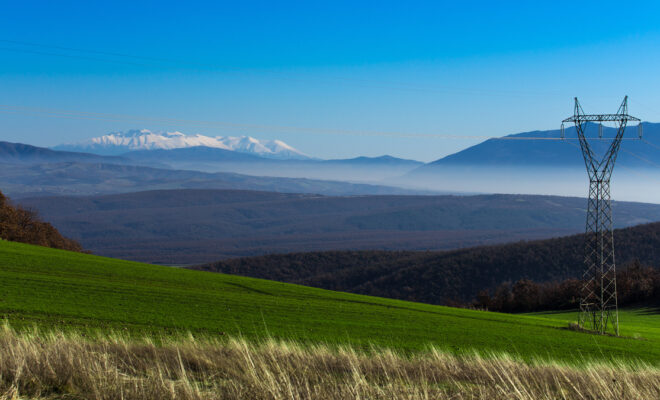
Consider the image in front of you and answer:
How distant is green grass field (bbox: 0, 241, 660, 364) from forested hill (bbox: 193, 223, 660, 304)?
5116cm

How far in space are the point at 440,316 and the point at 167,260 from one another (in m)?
137

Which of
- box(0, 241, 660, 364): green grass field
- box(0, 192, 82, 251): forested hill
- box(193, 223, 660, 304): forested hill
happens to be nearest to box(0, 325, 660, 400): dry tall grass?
box(0, 241, 660, 364): green grass field

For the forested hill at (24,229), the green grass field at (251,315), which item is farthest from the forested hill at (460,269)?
the green grass field at (251,315)

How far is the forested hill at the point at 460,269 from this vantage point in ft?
286

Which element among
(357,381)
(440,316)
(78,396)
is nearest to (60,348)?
(78,396)

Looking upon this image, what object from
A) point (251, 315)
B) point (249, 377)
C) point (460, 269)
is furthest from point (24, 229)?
point (460, 269)

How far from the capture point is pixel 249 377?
908 cm

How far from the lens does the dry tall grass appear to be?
27.5 feet

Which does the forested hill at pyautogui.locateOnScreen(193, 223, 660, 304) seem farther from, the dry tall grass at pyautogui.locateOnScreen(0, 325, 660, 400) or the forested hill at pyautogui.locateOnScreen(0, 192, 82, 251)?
the dry tall grass at pyautogui.locateOnScreen(0, 325, 660, 400)

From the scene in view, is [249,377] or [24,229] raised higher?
[249,377]

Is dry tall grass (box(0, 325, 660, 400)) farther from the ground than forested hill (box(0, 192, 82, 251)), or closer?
farther from the ground

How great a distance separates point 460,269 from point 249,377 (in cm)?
8715

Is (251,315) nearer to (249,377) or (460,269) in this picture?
(249,377)

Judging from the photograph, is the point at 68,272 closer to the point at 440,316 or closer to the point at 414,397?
the point at 440,316
